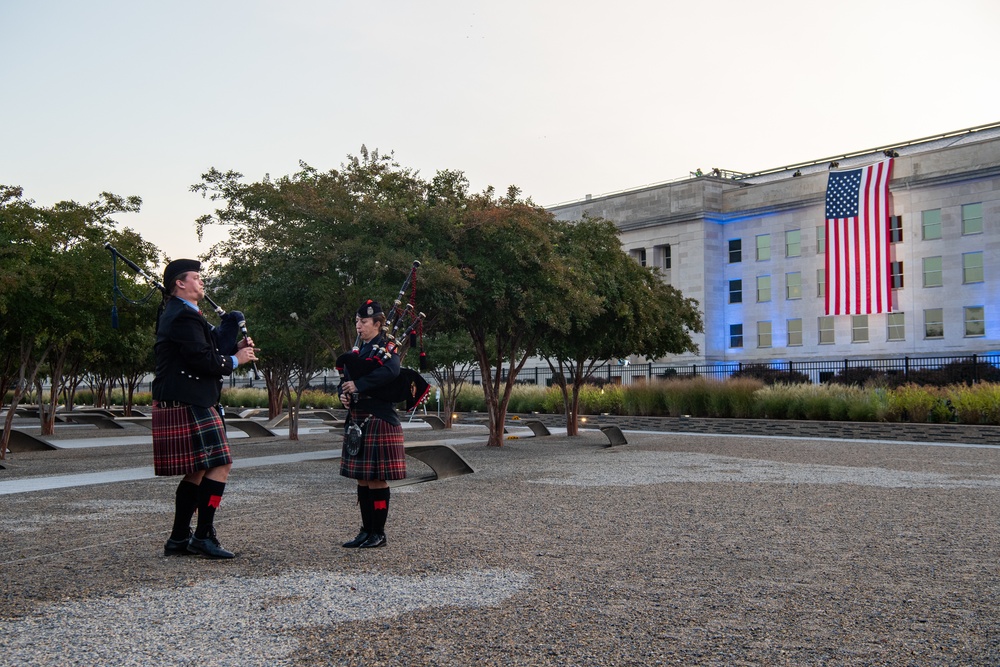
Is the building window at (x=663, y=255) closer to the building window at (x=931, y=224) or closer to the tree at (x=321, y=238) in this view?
the building window at (x=931, y=224)

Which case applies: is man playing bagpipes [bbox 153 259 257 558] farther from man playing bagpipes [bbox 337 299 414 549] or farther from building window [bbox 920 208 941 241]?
building window [bbox 920 208 941 241]

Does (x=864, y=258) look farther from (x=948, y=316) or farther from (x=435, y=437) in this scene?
(x=435, y=437)

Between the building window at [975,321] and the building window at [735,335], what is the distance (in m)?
14.3

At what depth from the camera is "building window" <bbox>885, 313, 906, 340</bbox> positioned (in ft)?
198

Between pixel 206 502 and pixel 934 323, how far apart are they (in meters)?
58.5

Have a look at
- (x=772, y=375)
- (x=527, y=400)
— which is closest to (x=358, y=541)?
(x=527, y=400)

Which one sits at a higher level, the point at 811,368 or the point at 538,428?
the point at 811,368

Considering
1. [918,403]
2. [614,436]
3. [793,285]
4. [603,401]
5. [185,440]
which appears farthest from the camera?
[793,285]

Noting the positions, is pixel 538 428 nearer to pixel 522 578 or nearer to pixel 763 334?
pixel 522 578

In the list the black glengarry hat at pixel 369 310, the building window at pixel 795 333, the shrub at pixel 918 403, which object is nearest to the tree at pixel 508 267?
the black glengarry hat at pixel 369 310

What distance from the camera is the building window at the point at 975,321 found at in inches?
2255

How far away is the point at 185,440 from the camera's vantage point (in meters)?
6.96

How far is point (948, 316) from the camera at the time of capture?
58.3 metres

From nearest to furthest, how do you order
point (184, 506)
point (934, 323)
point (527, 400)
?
point (184, 506), point (527, 400), point (934, 323)
